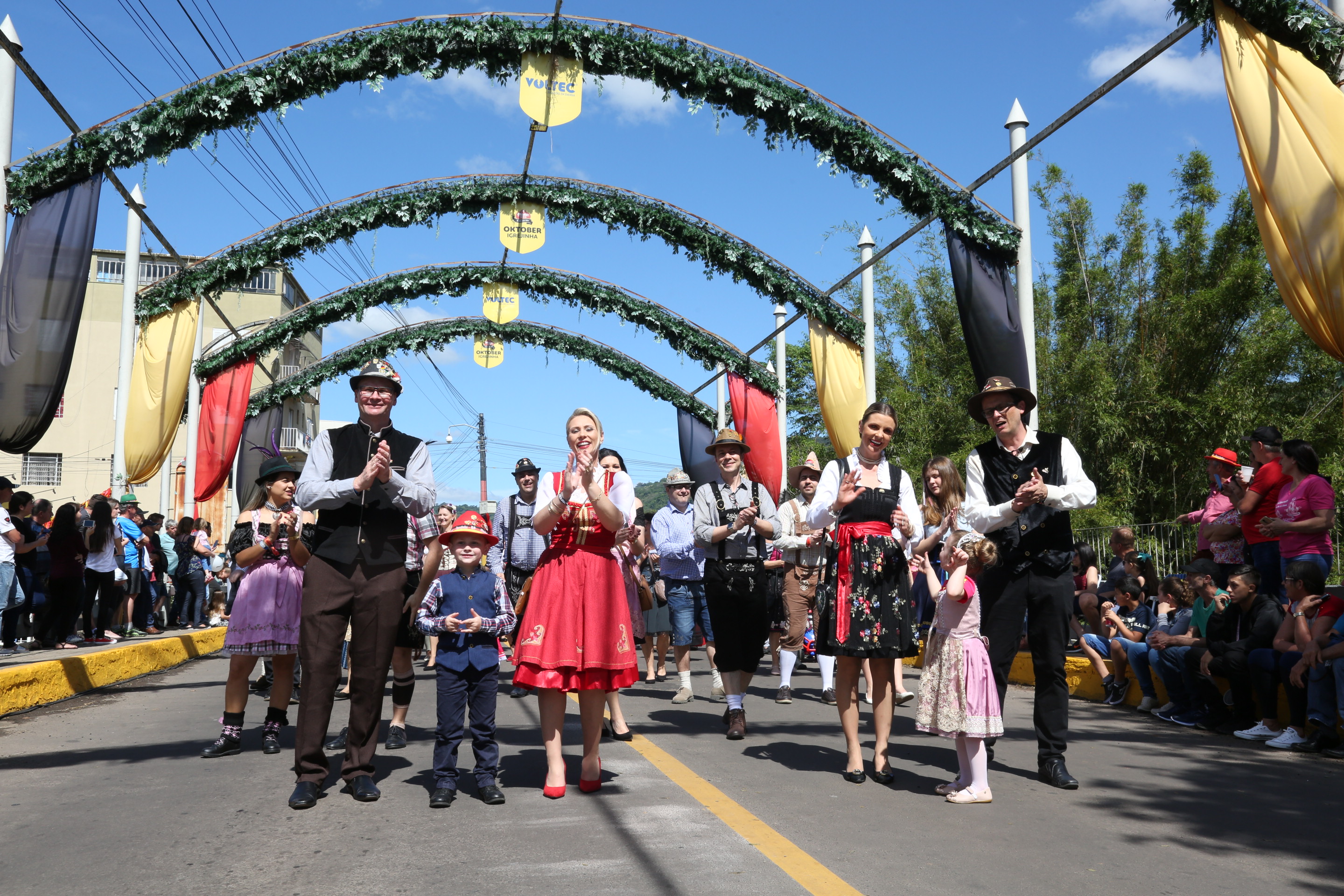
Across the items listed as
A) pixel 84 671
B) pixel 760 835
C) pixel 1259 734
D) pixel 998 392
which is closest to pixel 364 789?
pixel 760 835

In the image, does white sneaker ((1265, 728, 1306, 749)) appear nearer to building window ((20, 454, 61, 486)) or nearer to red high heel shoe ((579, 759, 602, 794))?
red high heel shoe ((579, 759, 602, 794))

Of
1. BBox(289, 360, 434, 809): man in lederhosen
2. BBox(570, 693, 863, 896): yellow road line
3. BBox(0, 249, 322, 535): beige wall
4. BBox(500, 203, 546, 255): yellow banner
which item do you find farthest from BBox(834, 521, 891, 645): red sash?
BBox(0, 249, 322, 535): beige wall

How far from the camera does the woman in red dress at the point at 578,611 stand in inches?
202

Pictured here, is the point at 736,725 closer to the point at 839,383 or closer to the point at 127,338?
the point at 839,383

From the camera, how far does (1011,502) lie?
5520 mm

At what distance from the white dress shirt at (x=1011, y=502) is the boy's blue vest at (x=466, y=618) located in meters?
2.69

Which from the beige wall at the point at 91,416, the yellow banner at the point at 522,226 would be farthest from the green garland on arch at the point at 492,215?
the beige wall at the point at 91,416

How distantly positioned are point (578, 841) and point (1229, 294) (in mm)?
18405

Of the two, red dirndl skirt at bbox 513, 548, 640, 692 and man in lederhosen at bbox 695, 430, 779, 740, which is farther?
man in lederhosen at bbox 695, 430, 779, 740

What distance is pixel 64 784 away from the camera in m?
5.68

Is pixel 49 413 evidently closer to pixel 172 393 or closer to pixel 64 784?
pixel 64 784

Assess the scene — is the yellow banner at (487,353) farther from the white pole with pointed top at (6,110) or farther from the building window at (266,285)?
the building window at (266,285)

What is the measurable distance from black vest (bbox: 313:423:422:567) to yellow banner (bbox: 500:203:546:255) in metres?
11.7

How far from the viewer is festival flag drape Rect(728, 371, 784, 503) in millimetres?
19891
